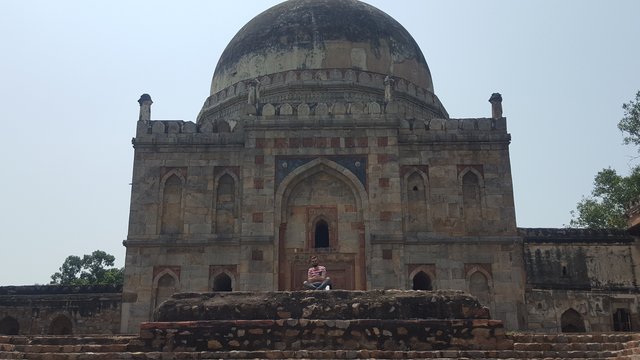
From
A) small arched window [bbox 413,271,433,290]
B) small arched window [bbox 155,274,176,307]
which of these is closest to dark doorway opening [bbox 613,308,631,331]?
small arched window [bbox 413,271,433,290]

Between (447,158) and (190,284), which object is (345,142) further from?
(190,284)

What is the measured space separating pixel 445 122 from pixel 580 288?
579 cm

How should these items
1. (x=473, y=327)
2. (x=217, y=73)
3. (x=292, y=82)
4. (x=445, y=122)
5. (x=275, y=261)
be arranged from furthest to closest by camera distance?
1. (x=217, y=73)
2. (x=292, y=82)
3. (x=445, y=122)
4. (x=275, y=261)
5. (x=473, y=327)

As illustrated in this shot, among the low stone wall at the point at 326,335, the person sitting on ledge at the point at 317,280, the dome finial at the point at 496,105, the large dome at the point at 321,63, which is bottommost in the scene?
the low stone wall at the point at 326,335

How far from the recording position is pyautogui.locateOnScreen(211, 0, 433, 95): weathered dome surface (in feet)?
65.9

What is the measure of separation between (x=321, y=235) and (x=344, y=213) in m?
0.80

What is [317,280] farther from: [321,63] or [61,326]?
[321,63]

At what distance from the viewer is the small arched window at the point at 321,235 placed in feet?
54.4

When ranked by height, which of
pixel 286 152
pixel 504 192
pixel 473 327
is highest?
pixel 286 152

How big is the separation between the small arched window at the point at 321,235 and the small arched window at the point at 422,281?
7.49ft

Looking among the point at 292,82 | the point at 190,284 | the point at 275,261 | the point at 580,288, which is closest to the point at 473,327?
the point at 275,261

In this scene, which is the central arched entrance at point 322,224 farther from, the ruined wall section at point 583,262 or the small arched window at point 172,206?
the ruined wall section at point 583,262

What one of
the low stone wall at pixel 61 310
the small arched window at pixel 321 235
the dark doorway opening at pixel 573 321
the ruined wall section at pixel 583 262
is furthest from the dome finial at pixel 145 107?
the dark doorway opening at pixel 573 321

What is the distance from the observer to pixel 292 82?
64.0 feet
